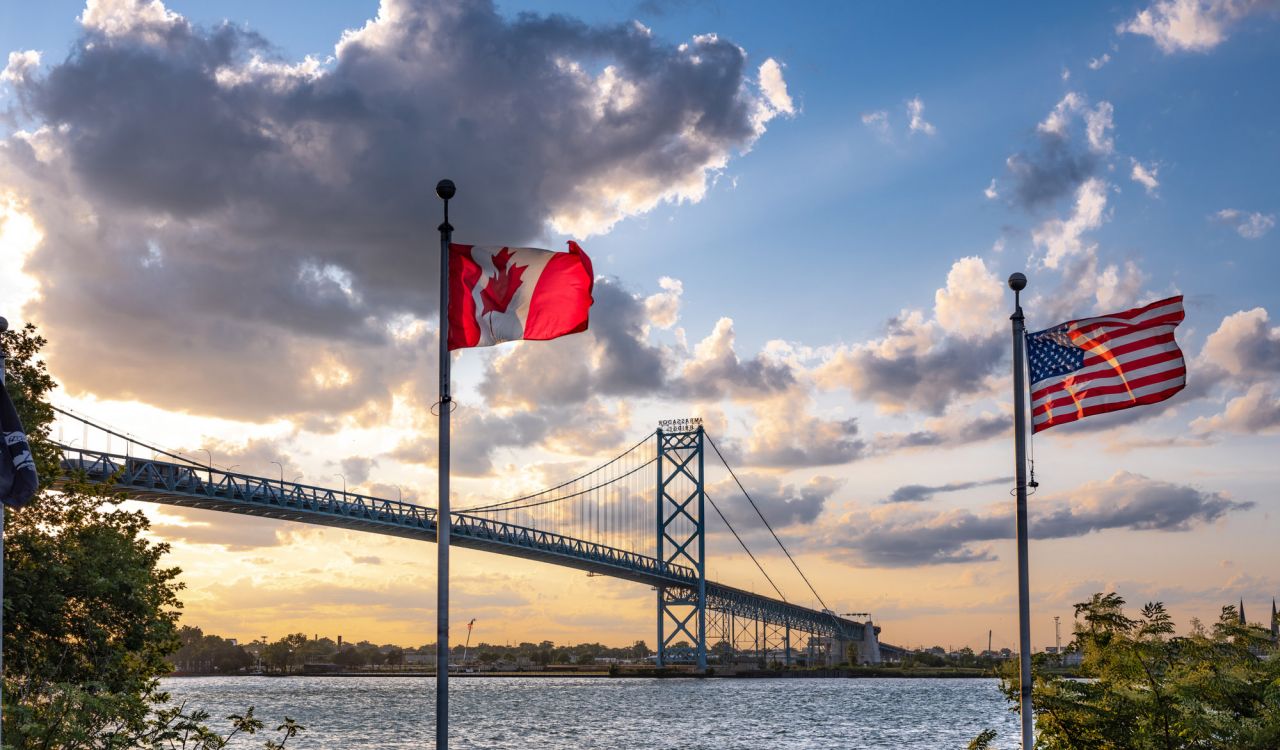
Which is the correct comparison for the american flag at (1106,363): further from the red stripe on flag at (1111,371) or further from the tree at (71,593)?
the tree at (71,593)

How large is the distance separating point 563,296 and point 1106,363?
23.4 ft

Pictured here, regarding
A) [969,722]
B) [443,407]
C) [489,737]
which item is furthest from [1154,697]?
[969,722]

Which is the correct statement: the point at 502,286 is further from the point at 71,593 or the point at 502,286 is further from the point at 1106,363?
the point at 71,593

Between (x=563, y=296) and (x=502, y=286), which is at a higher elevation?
(x=502, y=286)

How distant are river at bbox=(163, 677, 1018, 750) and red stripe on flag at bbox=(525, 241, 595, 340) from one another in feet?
116

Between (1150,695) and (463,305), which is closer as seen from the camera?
(463,305)

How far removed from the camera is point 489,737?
5406cm

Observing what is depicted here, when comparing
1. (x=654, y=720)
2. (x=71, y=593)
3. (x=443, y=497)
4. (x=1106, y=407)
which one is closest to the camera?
(x=443, y=497)

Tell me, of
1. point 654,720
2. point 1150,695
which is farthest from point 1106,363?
point 654,720

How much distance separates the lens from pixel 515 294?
15086mm

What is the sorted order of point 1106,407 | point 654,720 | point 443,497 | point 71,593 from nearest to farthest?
point 443,497 → point 1106,407 → point 71,593 → point 654,720

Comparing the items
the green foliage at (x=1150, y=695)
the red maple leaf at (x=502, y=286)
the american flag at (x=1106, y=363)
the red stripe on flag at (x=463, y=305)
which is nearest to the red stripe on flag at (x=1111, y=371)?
the american flag at (x=1106, y=363)

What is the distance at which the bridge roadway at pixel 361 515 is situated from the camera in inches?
2948

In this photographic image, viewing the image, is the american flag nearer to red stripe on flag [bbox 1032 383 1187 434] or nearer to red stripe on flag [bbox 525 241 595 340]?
red stripe on flag [bbox 1032 383 1187 434]
